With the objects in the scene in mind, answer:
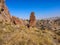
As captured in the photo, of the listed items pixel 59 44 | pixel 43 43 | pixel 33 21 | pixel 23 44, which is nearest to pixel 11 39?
pixel 23 44

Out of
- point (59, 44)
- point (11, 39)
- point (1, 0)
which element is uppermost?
point (1, 0)

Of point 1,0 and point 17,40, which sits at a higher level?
point 1,0

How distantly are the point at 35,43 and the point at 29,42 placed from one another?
0.54m

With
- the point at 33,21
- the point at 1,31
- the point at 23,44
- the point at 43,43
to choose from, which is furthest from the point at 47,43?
the point at 33,21

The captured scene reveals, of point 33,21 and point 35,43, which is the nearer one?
point 35,43

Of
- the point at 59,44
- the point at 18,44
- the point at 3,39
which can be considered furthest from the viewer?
the point at 59,44

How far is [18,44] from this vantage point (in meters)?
10.9

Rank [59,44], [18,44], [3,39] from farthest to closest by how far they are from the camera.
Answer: [59,44], [3,39], [18,44]

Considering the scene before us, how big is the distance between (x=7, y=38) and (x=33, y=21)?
26.9 m

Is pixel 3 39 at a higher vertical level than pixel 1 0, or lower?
lower

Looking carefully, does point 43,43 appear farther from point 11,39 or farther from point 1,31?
point 1,31

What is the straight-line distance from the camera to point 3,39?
1170 cm

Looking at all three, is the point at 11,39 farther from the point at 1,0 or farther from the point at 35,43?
the point at 1,0

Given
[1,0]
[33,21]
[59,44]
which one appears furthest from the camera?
[33,21]
